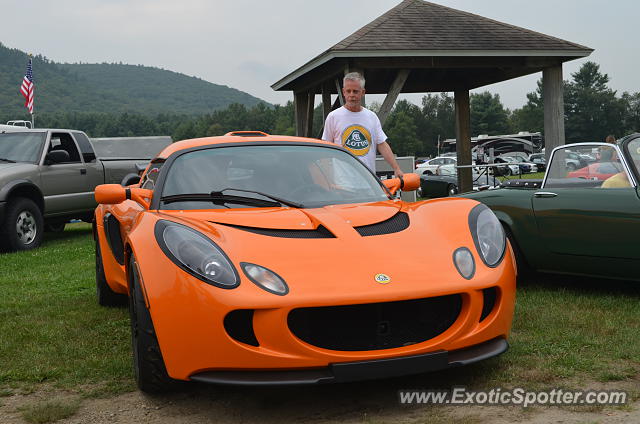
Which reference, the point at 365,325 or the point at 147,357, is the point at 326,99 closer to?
the point at 147,357

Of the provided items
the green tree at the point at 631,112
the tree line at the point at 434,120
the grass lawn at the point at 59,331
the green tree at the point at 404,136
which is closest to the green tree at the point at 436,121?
the tree line at the point at 434,120

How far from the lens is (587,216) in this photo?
554 centimetres

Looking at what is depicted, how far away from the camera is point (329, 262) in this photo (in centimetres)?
333

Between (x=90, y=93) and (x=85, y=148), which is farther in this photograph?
(x=90, y=93)

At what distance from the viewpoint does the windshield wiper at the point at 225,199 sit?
13.5 ft

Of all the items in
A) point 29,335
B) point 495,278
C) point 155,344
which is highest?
point 495,278

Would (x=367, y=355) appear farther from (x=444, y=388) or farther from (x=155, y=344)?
(x=155, y=344)

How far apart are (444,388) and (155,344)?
138 centimetres

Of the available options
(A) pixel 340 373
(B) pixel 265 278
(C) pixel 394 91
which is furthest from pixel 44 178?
(A) pixel 340 373

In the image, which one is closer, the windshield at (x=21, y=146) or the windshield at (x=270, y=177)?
the windshield at (x=270, y=177)

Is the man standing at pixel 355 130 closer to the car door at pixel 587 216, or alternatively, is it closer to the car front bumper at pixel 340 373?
the car door at pixel 587 216

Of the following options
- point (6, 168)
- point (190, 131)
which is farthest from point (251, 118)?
point (6, 168)

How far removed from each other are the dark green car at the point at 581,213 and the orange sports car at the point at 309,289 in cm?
180

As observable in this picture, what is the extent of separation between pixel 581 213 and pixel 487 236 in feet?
6.91
